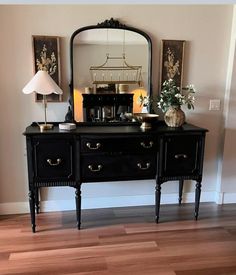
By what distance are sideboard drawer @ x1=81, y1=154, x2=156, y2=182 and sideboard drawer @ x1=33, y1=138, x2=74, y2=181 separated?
5.3 inches

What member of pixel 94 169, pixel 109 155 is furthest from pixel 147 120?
pixel 94 169

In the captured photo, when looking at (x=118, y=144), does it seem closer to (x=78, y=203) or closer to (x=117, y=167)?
(x=117, y=167)

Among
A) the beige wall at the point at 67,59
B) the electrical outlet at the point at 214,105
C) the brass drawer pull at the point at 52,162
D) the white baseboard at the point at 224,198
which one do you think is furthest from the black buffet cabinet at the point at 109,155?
the white baseboard at the point at 224,198

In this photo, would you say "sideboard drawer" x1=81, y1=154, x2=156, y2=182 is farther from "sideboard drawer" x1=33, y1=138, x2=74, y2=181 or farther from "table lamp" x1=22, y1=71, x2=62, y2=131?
"table lamp" x1=22, y1=71, x2=62, y2=131

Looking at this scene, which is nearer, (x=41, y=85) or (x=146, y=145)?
(x=41, y=85)

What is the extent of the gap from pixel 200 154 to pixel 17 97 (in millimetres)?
1817

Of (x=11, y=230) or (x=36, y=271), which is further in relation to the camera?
(x=11, y=230)

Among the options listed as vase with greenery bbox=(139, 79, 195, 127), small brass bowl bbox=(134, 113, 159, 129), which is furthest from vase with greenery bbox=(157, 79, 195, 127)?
small brass bowl bbox=(134, 113, 159, 129)

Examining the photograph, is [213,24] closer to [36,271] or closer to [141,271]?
[141,271]

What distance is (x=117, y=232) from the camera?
2.61 metres

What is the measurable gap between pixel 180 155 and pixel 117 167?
1.94 feet

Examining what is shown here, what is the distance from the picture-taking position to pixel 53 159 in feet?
Result: 8.10

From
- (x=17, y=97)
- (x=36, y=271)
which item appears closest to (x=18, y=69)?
(x=17, y=97)

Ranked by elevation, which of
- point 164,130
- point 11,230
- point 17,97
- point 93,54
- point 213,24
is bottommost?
point 11,230
